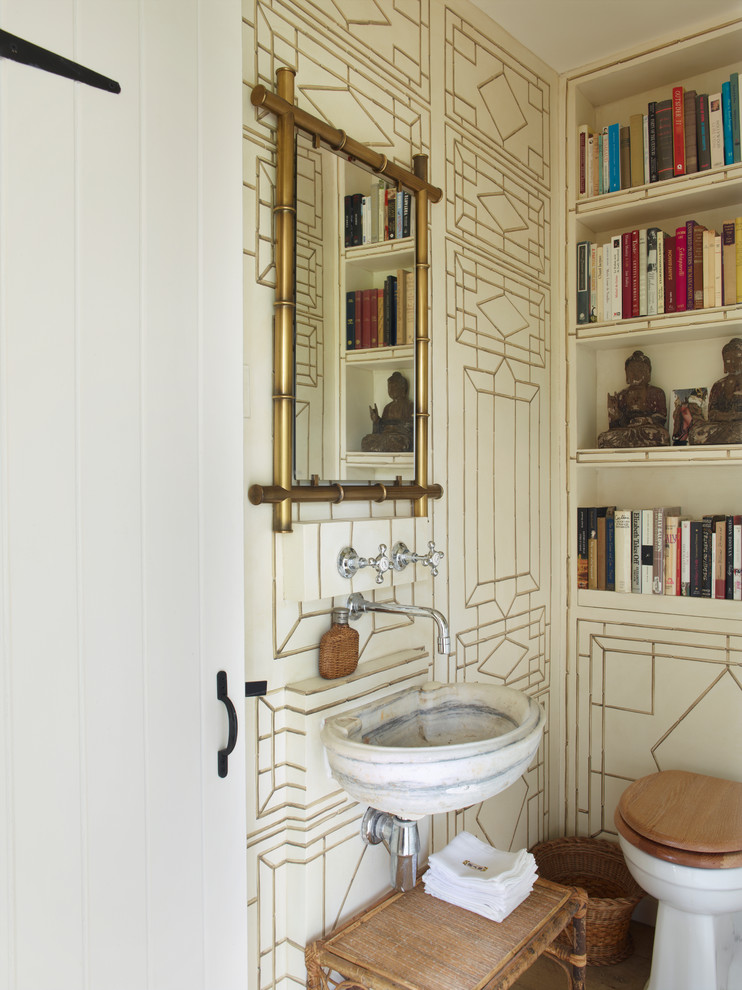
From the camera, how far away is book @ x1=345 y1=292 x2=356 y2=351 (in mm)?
1592

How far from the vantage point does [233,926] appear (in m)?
1.26

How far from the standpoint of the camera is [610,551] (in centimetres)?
243

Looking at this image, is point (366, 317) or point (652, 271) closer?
point (366, 317)

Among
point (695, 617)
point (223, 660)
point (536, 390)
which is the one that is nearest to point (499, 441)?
point (536, 390)

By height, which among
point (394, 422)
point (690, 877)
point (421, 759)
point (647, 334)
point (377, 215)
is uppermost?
point (377, 215)

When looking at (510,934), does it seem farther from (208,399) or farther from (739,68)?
(739,68)

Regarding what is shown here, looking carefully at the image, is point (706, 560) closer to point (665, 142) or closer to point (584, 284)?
point (584, 284)

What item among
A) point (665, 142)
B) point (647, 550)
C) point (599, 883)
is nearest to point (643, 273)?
point (665, 142)

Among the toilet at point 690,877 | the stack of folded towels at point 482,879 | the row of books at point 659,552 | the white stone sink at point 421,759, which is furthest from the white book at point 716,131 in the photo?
the stack of folded towels at point 482,879

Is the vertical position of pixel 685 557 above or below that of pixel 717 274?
below

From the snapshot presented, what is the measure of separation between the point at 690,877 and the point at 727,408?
1.34 metres

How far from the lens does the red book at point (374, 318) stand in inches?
65.8

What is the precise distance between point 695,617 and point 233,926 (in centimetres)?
165

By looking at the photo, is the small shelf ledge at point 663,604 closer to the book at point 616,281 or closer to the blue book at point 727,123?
the book at point 616,281
